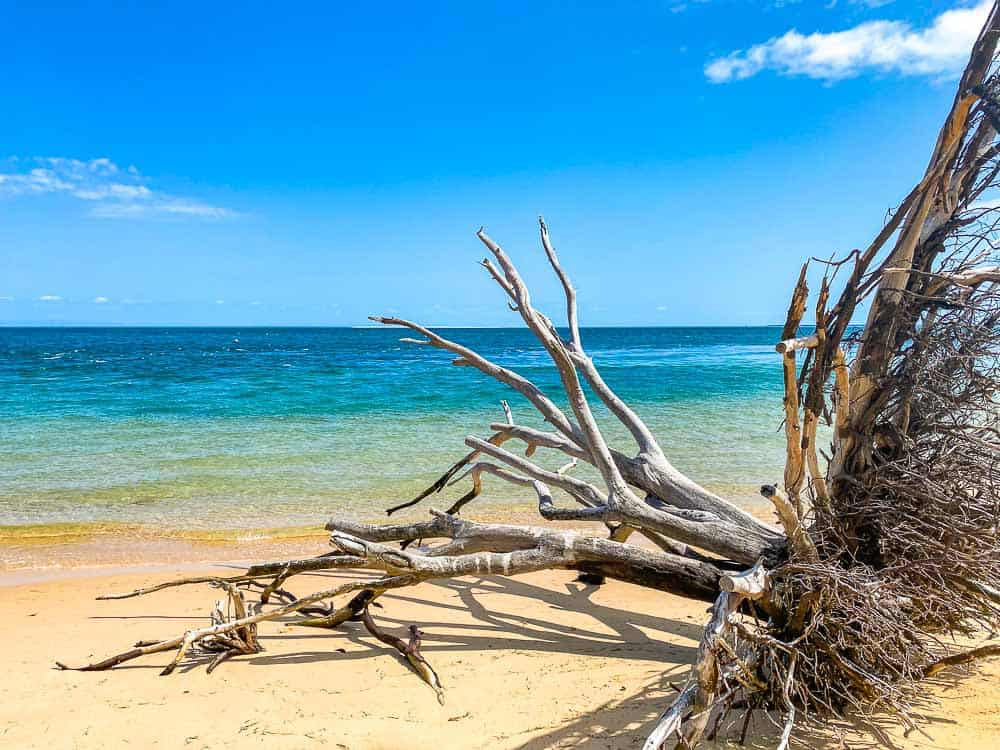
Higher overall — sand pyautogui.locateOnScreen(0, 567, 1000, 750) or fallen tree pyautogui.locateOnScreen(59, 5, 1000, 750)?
fallen tree pyautogui.locateOnScreen(59, 5, 1000, 750)

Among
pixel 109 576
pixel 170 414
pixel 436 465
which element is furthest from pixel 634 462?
pixel 170 414

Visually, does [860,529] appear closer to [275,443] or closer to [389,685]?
[389,685]

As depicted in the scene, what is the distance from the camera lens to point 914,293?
8.79ft

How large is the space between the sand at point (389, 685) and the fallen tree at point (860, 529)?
16 centimetres

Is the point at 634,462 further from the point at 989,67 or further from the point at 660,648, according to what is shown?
the point at 989,67

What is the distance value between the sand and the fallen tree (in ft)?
0.52

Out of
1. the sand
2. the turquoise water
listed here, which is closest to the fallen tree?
the sand

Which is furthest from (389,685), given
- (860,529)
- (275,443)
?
(275,443)

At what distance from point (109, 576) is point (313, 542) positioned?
5.48 ft

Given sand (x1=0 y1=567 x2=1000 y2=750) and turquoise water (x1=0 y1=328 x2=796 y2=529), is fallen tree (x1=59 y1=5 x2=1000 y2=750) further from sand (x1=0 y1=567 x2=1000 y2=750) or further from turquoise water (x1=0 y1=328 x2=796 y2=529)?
turquoise water (x1=0 y1=328 x2=796 y2=529)

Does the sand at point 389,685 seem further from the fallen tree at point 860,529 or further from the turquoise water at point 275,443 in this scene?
the turquoise water at point 275,443

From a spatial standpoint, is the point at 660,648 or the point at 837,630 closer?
the point at 837,630

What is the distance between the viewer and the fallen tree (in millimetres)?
Answer: 2473

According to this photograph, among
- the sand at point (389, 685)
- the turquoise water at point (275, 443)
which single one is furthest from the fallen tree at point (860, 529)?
the turquoise water at point (275, 443)
